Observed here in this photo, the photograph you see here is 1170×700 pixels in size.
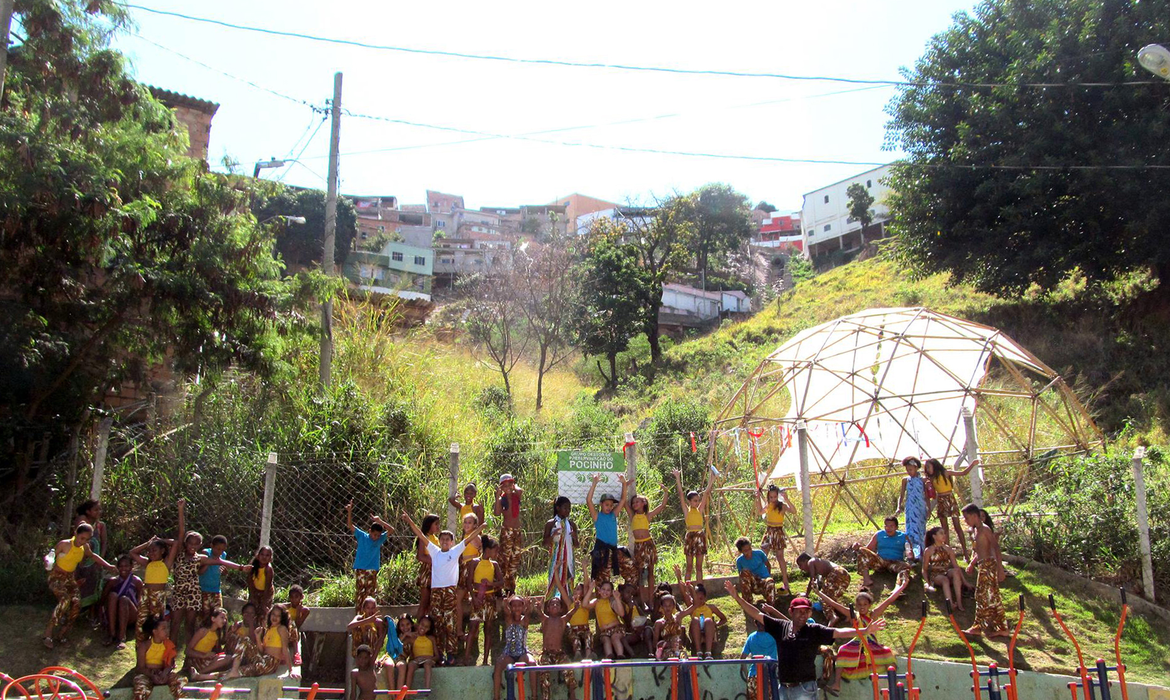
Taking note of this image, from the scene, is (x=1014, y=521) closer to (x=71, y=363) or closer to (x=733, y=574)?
(x=733, y=574)

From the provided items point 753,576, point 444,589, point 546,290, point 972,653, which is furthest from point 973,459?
point 546,290

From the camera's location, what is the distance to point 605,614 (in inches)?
319

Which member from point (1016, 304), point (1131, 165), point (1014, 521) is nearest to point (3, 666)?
point (1014, 521)

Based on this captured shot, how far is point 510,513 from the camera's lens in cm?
884

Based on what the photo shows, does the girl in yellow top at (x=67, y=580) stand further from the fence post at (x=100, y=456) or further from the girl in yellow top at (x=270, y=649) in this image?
the girl in yellow top at (x=270, y=649)

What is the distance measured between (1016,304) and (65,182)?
22.6m

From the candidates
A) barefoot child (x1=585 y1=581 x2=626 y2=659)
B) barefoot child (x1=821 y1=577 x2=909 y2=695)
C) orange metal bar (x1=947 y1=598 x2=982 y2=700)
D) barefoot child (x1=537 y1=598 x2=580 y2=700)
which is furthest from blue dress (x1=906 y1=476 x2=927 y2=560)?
barefoot child (x1=537 y1=598 x2=580 y2=700)

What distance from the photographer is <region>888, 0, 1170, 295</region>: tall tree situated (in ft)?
60.8

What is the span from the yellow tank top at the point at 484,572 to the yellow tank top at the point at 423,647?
31.9 inches

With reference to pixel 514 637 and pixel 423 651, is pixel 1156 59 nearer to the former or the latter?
pixel 514 637

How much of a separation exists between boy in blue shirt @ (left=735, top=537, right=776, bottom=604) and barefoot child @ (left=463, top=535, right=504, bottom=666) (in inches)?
95.0

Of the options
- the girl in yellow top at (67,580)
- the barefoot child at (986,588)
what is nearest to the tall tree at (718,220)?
the barefoot child at (986,588)

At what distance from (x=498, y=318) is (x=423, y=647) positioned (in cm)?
2261

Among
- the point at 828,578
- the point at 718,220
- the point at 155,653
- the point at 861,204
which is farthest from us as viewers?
the point at 861,204
